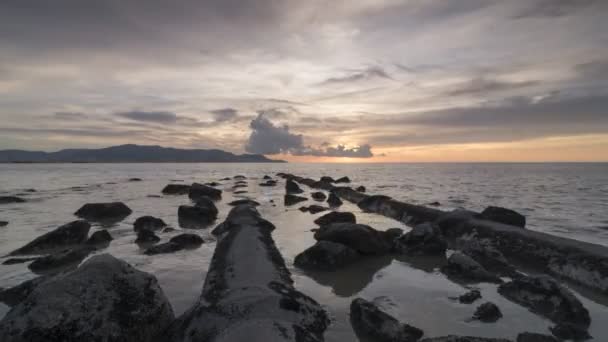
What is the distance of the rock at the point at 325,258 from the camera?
28.4ft

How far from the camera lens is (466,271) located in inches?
314

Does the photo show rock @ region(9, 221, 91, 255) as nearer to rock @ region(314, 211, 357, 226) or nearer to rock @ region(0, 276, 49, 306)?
rock @ region(0, 276, 49, 306)

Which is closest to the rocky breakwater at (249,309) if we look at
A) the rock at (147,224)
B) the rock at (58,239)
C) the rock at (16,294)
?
the rock at (16,294)

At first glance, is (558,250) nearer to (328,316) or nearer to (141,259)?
(328,316)

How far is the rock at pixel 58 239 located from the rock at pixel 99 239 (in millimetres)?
378

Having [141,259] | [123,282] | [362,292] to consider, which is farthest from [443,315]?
[141,259]

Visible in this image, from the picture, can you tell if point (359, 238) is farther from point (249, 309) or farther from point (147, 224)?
point (147, 224)

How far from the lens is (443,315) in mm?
5902

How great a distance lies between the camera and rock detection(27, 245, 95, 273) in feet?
27.5

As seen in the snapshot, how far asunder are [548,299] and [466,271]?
1.92 m

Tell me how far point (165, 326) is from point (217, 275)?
1.82m

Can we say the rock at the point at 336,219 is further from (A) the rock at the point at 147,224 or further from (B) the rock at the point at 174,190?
(B) the rock at the point at 174,190

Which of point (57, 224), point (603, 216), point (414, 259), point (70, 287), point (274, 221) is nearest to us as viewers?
point (70, 287)

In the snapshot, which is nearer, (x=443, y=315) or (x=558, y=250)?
(x=443, y=315)
